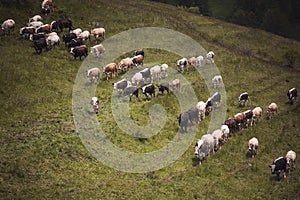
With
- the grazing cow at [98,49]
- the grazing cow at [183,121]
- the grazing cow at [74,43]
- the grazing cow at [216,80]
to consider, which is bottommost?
the grazing cow at [183,121]

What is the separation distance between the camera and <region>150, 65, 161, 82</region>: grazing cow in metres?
46.2

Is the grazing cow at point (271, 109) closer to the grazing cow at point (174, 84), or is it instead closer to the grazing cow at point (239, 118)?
the grazing cow at point (239, 118)

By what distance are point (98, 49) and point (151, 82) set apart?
887cm

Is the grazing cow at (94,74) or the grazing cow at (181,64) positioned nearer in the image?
the grazing cow at (94,74)

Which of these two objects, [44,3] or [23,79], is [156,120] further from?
[44,3]

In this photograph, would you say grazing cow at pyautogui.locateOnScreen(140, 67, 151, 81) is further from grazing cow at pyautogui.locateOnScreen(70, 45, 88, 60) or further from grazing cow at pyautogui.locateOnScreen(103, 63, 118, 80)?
grazing cow at pyautogui.locateOnScreen(70, 45, 88, 60)

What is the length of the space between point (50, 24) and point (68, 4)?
9.33 m

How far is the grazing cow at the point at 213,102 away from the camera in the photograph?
42.2m

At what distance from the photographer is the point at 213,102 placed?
43250 mm

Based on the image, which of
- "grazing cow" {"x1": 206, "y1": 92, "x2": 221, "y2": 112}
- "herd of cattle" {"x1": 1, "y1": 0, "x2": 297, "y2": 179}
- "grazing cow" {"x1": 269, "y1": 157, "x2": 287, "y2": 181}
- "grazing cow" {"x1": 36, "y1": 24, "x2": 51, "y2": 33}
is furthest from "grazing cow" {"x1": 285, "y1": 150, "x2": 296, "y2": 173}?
"grazing cow" {"x1": 36, "y1": 24, "x2": 51, "y2": 33}

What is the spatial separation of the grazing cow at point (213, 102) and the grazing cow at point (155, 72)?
709 centimetres

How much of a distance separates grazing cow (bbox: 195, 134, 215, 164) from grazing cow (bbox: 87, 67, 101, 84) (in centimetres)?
1485

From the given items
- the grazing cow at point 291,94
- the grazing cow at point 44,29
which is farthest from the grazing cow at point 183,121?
the grazing cow at point 44,29

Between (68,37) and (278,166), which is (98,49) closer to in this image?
(68,37)
